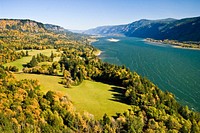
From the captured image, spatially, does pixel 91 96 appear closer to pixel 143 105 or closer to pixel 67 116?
pixel 143 105

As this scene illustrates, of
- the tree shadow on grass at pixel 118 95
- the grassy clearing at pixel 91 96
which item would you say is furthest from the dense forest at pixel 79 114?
the grassy clearing at pixel 91 96

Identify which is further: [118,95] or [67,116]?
[118,95]

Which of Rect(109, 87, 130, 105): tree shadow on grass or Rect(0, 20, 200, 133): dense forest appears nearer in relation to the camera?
Rect(0, 20, 200, 133): dense forest

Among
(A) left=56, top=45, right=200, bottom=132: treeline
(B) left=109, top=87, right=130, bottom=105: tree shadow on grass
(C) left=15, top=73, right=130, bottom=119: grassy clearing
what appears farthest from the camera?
(B) left=109, top=87, right=130, bottom=105: tree shadow on grass

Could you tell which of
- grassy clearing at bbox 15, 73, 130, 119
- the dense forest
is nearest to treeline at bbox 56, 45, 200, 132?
the dense forest

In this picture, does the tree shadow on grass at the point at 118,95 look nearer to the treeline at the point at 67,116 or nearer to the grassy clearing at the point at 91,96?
the grassy clearing at the point at 91,96

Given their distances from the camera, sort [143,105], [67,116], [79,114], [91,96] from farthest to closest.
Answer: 1. [91,96]
2. [143,105]
3. [79,114]
4. [67,116]

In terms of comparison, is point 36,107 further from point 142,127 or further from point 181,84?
point 181,84

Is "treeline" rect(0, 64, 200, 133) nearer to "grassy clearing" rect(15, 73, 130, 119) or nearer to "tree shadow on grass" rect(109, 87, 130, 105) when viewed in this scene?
"grassy clearing" rect(15, 73, 130, 119)

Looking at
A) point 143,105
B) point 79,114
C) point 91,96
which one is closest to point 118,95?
point 91,96
